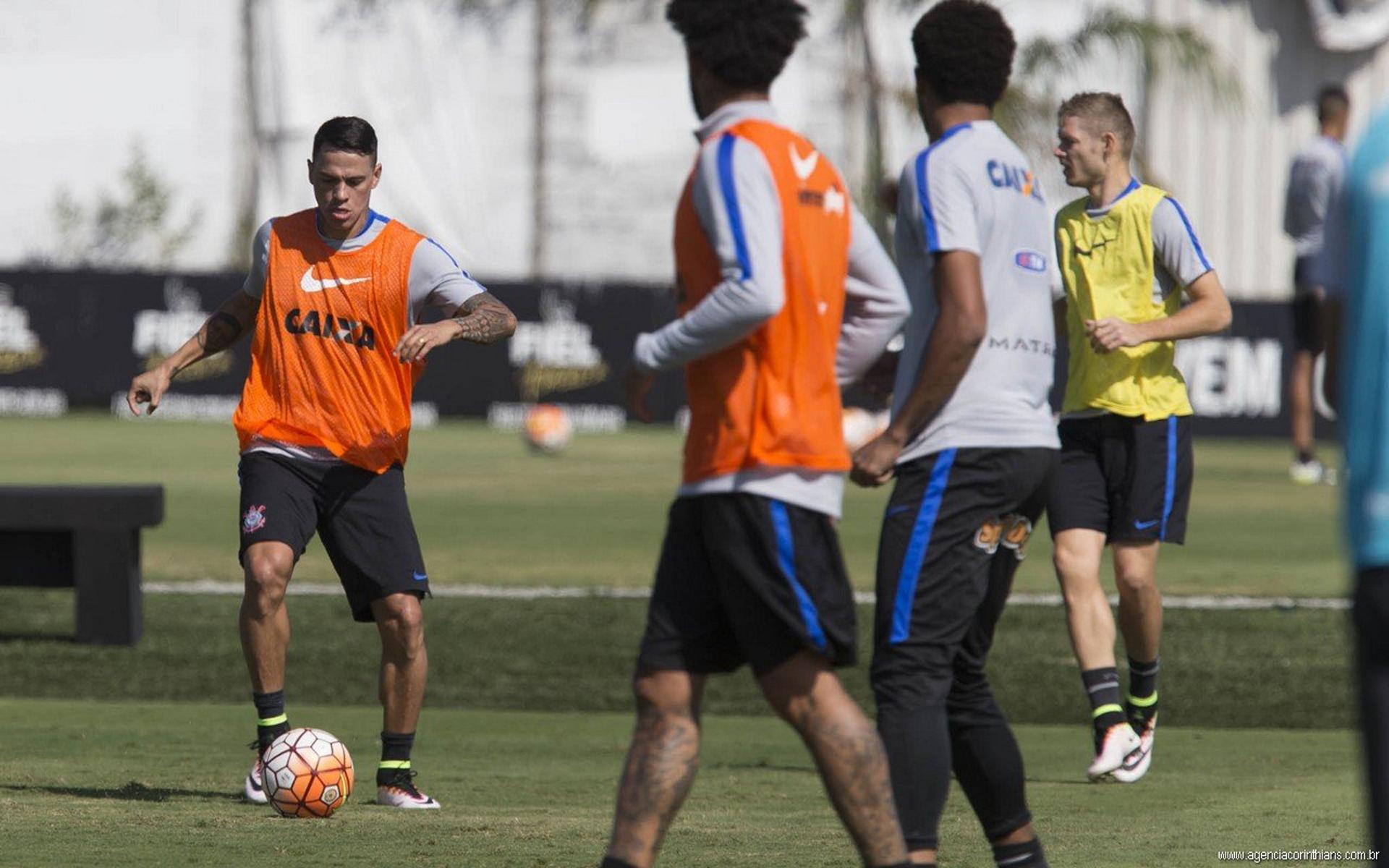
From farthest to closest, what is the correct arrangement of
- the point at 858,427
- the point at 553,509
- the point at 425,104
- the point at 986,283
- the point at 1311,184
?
the point at 425,104 → the point at 858,427 → the point at 553,509 → the point at 1311,184 → the point at 986,283

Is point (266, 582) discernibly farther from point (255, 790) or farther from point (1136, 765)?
point (1136, 765)

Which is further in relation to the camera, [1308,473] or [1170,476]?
[1308,473]

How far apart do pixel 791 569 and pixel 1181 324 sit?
9.81ft

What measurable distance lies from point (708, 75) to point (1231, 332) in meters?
22.7

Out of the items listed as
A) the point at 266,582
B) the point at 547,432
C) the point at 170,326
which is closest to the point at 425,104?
the point at 170,326

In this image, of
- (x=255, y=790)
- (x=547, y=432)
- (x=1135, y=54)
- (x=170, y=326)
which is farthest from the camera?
(x=1135, y=54)

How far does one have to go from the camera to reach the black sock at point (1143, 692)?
764cm

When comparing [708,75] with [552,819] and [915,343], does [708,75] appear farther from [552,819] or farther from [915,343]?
[552,819]

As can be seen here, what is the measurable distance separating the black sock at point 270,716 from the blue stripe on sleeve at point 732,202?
303cm

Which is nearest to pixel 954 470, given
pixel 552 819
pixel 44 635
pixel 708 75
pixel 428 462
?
pixel 708 75

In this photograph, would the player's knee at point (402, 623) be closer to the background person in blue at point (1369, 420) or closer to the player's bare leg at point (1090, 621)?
the player's bare leg at point (1090, 621)

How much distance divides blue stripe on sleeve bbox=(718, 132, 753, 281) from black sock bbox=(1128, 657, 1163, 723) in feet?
12.1

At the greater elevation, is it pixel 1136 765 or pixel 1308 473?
pixel 1136 765

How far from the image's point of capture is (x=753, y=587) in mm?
4504
